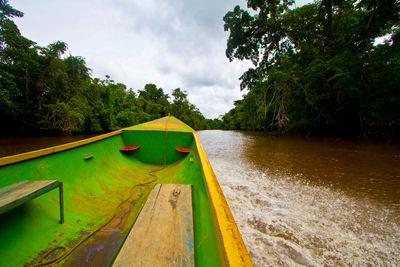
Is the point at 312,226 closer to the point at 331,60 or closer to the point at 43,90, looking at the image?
the point at 331,60

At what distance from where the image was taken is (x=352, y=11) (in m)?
9.88

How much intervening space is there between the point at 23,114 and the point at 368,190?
19999 millimetres

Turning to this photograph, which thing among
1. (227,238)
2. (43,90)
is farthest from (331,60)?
(43,90)

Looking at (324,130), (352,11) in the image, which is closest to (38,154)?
(352,11)

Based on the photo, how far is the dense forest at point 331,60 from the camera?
27.6 feet

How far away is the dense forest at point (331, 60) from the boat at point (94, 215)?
10.5 m

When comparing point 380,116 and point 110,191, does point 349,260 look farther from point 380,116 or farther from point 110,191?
point 380,116

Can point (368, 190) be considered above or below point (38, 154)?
below

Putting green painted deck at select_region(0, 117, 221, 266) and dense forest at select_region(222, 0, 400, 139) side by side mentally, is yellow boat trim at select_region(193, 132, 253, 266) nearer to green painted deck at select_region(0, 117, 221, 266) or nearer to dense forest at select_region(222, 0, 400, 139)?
green painted deck at select_region(0, 117, 221, 266)

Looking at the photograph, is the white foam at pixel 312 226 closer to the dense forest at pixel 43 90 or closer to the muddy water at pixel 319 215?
the muddy water at pixel 319 215

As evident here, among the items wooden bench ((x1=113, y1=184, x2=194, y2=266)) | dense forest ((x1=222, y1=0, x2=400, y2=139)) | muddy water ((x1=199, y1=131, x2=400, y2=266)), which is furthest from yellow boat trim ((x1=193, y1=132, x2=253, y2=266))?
dense forest ((x1=222, y1=0, x2=400, y2=139))

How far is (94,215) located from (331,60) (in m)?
12.3

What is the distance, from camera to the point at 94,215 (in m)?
1.72

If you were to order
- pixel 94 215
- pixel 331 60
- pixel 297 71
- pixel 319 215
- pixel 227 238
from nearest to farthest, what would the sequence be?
pixel 227 238
pixel 94 215
pixel 319 215
pixel 331 60
pixel 297 71
